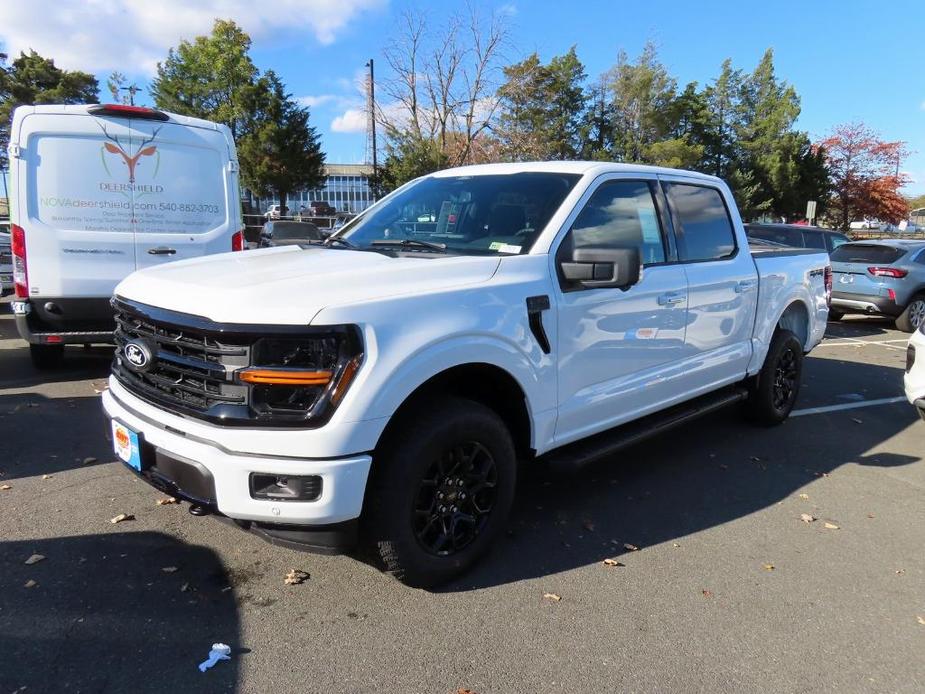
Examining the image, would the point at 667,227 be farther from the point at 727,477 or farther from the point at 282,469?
the point at 282,469

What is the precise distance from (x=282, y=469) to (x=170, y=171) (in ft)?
16.9

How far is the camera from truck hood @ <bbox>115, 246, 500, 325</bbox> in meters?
2.47

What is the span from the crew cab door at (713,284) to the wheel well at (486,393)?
1.55 m

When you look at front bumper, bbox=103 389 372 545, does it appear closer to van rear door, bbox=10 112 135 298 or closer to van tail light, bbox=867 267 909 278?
van rear door, bbox=10 112 135 298

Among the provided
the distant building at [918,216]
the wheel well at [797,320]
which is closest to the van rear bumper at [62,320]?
the wheel well at [797,320]

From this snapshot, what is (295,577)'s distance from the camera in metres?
3.10

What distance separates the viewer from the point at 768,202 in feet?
149

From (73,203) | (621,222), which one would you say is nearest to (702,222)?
(621,222)

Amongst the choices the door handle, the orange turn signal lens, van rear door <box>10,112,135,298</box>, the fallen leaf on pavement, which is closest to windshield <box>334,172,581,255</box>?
the door handle

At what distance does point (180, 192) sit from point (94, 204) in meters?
0.78

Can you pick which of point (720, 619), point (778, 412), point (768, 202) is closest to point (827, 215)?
point (768, 202)

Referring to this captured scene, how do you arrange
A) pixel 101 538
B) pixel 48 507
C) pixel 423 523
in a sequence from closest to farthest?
pixel 423 523 < pixel 101 538 < pixel 48 507

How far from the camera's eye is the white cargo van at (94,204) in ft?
19.5

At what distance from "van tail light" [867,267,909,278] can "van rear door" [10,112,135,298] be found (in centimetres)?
1188
